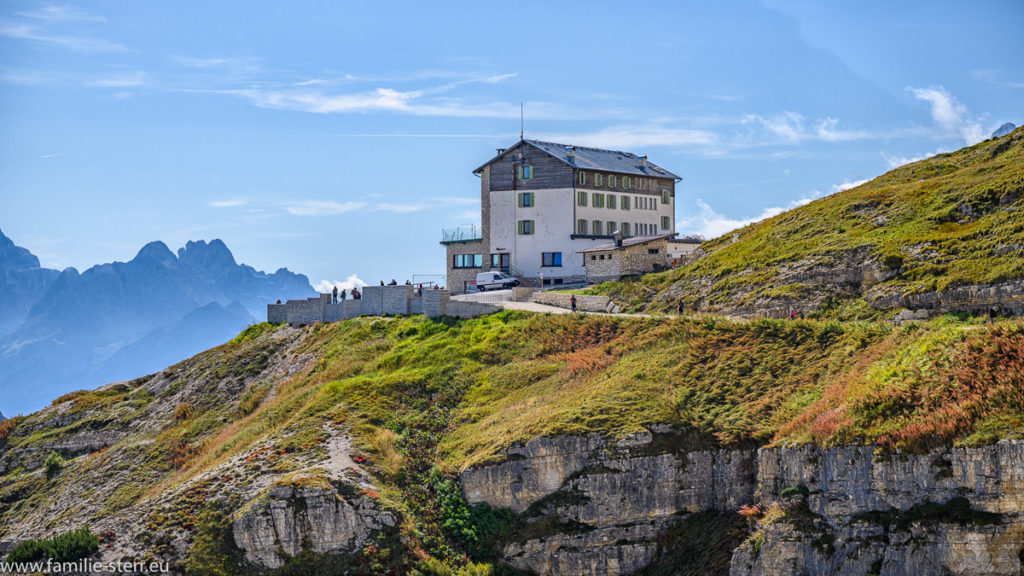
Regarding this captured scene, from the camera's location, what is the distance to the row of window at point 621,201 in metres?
86.8

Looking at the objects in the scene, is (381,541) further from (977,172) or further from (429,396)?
(977,172)

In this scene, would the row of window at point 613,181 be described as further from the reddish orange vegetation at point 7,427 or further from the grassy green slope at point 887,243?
the reddish orange vegetation at point 7,427

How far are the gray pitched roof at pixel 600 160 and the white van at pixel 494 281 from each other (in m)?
12.0

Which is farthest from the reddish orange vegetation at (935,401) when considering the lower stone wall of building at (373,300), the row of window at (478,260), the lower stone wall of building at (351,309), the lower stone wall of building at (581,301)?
the row of window at (478,260)

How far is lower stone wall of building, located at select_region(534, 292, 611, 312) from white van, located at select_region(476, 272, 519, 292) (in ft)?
39.9

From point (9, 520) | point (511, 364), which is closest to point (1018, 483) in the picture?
point (511, 364)

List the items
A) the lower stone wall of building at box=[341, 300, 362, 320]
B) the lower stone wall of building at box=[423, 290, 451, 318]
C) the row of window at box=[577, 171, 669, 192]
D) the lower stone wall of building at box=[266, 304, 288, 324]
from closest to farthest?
1. the lower stone wall of building at box=[423, 290, 451, 318]
2. the lower stone wall of building at box=[341, 300, 362, 320]
3. the lower stone wall of building at box=[266, 304, 288, 324]
4. the row of window at box=[577, 171, 669, 192]

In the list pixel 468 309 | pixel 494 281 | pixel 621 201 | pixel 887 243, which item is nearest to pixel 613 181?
pixel 621 201

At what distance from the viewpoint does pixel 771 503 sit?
1403 inches

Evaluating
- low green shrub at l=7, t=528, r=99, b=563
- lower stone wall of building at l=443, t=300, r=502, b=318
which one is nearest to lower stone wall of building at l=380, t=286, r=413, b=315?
lower stone wall of building at l=443, t=300, r=502, b=318

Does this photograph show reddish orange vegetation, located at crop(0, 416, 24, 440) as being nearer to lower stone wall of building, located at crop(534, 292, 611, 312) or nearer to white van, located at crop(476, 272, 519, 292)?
white van, located at crop(476, 272, 519, 292)

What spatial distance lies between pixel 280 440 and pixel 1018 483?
33.8 m

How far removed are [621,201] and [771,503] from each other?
190ft

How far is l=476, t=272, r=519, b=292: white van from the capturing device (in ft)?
268
